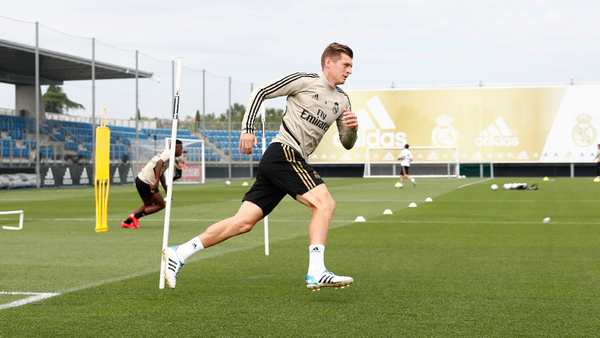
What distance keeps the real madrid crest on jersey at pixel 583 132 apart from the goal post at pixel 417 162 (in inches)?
337

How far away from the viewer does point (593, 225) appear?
12.5 meters

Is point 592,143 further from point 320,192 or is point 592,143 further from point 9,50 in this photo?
point 320,192

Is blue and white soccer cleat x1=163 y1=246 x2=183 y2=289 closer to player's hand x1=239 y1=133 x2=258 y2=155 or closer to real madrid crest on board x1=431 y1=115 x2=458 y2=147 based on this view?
player's hand x1=239 y1=133 x2=258 y2=155

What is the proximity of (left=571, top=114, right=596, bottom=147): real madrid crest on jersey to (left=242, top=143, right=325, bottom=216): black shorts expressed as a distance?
162 feet

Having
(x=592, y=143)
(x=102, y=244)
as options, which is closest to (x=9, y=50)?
(x=102, y=244)

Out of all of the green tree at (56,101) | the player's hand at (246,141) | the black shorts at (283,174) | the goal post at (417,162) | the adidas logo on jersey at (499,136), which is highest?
the green tree at (56,101)

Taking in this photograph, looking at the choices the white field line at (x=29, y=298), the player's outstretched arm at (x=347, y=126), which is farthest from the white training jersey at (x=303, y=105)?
the white field line at (x=29, y=298)

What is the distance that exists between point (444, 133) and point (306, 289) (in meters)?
47.3

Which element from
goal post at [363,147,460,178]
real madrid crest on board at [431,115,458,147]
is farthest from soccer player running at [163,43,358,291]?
real madrid crest on board at [431,115,458,147]

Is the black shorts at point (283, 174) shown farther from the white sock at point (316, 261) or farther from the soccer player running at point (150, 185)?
the soccer player running at point (150, 185)

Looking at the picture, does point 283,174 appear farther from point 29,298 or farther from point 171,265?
point 29,298

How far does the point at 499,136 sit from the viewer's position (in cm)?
5131

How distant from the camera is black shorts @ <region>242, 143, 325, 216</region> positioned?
5609mm

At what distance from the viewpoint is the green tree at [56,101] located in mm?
36406
